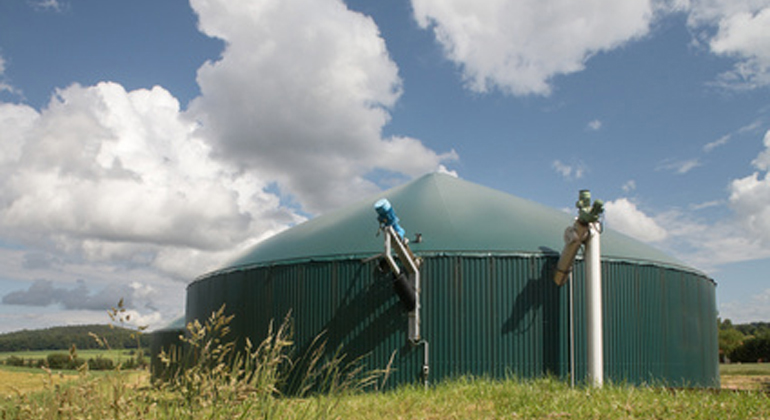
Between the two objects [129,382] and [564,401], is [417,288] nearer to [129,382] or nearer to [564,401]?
[564,401]

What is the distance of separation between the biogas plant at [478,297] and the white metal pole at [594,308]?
0.02 m

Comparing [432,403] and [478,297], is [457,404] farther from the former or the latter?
[478,297]

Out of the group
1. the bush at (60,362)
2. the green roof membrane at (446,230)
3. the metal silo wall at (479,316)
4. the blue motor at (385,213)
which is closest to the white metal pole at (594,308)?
the metal silo wall at (479,316)

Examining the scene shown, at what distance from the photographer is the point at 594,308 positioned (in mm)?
14539

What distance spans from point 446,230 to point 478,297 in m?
1.94

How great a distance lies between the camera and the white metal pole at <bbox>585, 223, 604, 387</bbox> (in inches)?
567

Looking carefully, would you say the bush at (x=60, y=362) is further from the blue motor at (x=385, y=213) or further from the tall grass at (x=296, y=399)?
the blue motor at (x=385, y=213)

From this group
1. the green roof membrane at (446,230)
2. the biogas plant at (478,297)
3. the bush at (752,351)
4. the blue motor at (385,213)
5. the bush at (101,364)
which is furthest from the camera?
the bush at (752,351)

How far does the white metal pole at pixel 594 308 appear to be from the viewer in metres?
14.4

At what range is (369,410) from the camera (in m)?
10.6

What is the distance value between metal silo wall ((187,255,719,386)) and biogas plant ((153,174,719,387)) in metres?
0.02

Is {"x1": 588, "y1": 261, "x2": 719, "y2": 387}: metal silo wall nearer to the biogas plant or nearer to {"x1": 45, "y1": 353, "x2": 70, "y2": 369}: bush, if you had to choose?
the biogas plant

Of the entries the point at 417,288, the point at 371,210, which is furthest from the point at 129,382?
the point at 371,210

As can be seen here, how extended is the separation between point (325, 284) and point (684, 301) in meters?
9.75
